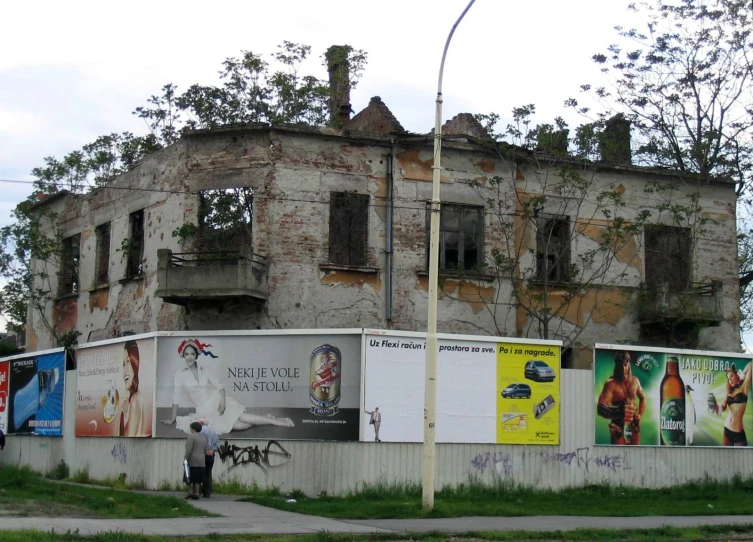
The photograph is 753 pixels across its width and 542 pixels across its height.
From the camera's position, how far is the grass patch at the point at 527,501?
1602 centimetres

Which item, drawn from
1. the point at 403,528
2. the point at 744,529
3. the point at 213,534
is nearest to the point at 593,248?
the point at 744,529

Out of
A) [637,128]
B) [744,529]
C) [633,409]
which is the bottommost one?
[744,529]

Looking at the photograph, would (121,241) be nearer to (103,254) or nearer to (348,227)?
(103,254)

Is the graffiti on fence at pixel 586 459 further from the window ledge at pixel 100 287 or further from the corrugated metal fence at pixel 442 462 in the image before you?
the window ledge at pixel 100 287

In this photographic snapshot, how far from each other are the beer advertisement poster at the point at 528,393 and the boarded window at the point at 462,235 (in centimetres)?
350

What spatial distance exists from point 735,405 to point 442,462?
749 cm

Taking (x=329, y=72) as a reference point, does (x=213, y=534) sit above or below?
below

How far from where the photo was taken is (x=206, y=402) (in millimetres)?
19594

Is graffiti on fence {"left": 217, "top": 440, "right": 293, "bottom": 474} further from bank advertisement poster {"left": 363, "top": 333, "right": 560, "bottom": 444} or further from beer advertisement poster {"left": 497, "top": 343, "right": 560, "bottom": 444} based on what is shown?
beer advertisement poster {"left": 497, "top": 343, "right": 560, "bottom": 444}

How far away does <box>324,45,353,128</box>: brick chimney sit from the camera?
2758 centimetres

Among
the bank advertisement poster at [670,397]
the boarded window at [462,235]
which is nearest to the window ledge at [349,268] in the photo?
the boarded window at [462,235]

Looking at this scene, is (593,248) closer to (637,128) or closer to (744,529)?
(637,128)

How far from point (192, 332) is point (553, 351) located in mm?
7443

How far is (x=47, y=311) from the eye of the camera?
89.1 feet
